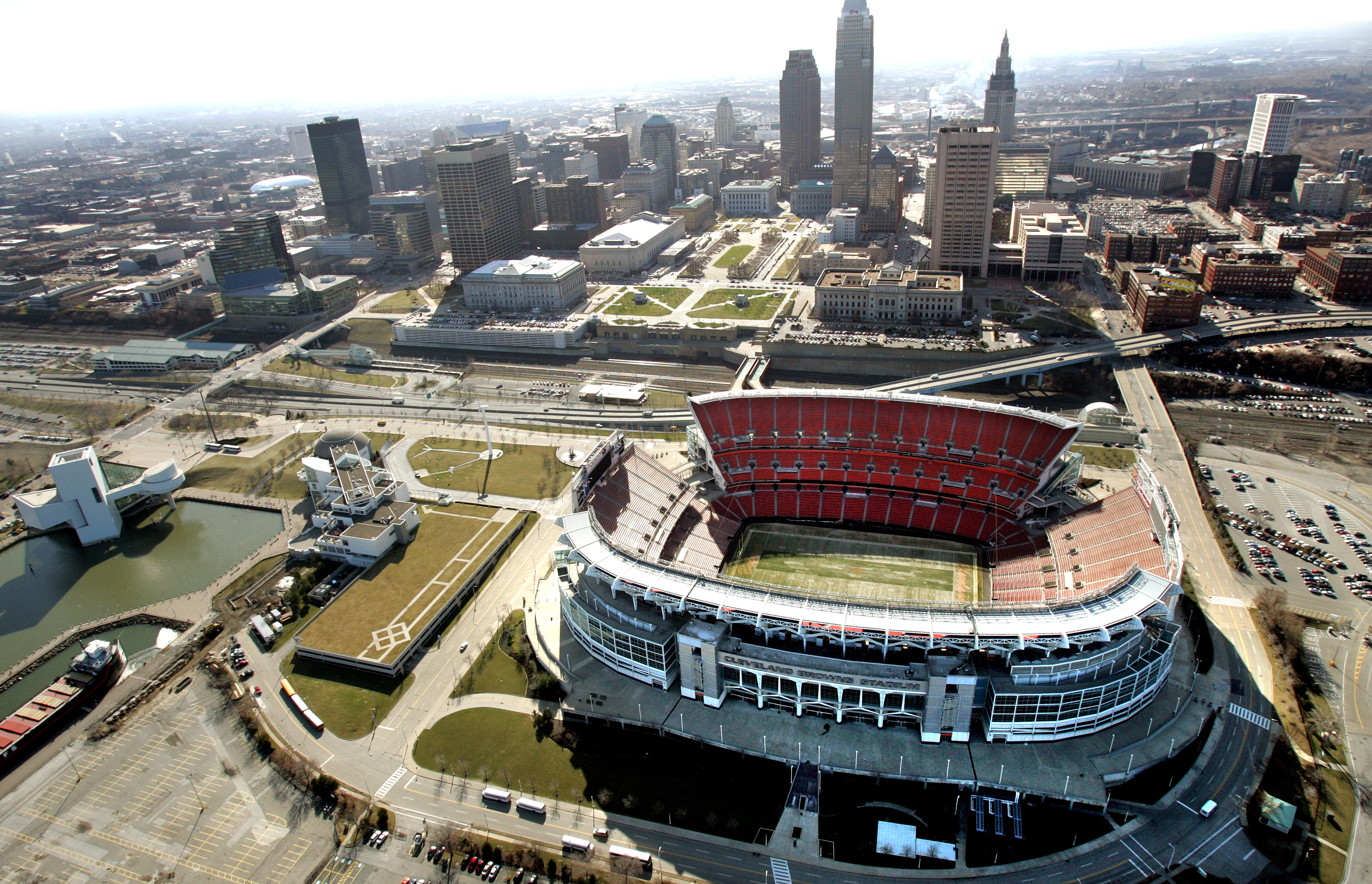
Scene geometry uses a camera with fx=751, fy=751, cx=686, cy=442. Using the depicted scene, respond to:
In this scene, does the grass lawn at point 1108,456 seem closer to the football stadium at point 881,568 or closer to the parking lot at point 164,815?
the football stadium at point 881,568

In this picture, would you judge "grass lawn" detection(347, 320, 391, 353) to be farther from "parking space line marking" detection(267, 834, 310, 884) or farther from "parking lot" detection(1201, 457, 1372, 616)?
"parking lot" detection(1201, 457, 1372, 616)

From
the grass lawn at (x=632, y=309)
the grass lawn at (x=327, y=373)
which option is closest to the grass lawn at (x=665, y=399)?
the grass lawn at (x=632, y=309)

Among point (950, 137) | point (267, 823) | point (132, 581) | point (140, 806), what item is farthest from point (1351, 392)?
point (132, 581)

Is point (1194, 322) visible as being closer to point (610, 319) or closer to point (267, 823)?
point (610, 319)

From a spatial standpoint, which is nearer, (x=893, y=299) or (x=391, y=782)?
(x=391, y=782)

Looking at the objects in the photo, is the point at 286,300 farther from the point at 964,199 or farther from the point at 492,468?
the point at 964,199

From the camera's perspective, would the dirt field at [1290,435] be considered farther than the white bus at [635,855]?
Yes

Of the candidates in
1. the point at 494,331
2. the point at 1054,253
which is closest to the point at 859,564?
the point at 494,331
